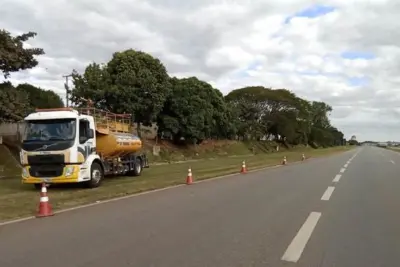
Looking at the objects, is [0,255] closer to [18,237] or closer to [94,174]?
[18,237]

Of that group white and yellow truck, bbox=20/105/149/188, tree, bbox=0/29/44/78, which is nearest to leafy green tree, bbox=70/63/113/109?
tree, bbox=0/29/44/78

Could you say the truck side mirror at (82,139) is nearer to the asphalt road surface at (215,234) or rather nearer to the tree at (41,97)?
the asphalt road surface at (215,234)

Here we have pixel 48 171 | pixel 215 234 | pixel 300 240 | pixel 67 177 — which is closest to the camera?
pixel 300 240

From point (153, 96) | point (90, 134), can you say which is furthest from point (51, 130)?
point (153, 96)

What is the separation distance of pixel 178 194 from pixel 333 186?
622 centimetres

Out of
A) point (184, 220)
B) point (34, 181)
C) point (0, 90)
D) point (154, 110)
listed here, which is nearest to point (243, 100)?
point (154, 110)

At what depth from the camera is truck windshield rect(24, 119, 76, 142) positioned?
1797cm

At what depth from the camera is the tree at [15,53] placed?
24.3 m

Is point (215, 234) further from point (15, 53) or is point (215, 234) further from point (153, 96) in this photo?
point (153, 96)

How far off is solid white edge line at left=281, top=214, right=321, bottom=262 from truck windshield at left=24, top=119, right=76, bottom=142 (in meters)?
10.4

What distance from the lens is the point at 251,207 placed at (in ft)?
39.9

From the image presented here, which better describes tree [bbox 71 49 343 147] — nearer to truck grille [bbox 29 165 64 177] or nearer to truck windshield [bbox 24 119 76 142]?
truck windshield [bbox 24 119 76 142]

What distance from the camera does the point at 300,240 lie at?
26.6ft

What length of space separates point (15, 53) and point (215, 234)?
1979cm
